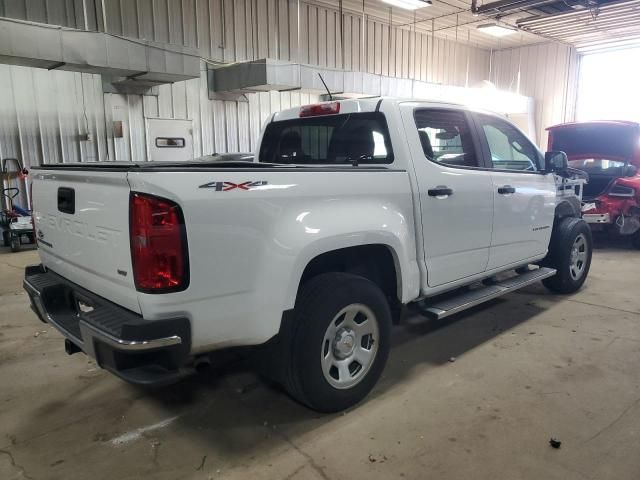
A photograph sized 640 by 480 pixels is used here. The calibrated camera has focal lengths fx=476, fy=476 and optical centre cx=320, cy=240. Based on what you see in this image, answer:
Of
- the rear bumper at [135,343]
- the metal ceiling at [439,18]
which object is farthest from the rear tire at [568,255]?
the metal ceiling at [439,18]

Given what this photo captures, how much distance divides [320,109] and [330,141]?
0.80 feet

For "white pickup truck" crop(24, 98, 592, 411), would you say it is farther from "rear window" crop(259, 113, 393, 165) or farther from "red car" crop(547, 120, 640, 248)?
"red car" crop(547, 120, 640, 248)

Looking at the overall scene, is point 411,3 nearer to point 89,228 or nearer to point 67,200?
point 67,200

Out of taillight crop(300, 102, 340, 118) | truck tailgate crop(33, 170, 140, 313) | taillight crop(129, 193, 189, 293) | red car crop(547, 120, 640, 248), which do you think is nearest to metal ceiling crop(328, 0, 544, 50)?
red car crop(547, 120, 640, 248)

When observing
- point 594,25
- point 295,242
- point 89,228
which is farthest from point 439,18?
point 89,228

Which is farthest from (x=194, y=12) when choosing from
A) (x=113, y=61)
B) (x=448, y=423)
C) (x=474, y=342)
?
(x=448, y=423)

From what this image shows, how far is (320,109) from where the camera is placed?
11.3 ft

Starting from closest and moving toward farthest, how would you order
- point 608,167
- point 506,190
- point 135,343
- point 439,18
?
point 135,343, point 506,190, point 608,167, point 439,18

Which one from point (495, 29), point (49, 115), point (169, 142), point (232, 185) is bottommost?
point (232, 185)

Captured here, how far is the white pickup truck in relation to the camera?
1971mm

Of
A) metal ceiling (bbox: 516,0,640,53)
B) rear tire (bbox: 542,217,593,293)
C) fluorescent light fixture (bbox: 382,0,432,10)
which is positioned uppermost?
metal ceiling (bbox: 516,0,640,53)

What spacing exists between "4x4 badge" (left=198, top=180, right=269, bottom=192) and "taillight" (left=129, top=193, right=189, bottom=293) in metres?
0.18

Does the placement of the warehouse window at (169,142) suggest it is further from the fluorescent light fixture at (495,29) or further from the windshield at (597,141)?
the fluorescent light fixture at (495,29)

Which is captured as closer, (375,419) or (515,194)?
(375,419)
